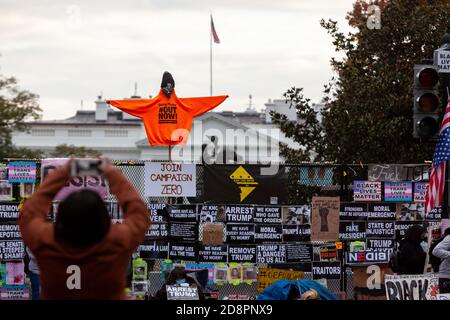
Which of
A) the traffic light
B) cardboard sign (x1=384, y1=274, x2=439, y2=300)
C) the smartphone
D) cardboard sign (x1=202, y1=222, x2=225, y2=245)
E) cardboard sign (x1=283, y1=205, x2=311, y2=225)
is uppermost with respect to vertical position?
the traffic light

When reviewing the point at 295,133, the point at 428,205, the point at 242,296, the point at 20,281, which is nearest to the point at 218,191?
the point at 242,296

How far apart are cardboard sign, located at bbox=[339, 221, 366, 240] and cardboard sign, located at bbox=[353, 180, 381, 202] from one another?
0.40 meters

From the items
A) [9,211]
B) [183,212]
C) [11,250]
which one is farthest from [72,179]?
[183,212]

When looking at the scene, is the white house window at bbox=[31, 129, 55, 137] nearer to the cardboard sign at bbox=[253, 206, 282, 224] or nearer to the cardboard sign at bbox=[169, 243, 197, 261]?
the cardboard sign at bbox=[169, 243, 197, 261]

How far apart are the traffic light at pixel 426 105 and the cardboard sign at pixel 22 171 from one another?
269 inches

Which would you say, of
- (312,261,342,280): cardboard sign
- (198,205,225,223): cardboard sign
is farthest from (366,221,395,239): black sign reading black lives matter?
(198,205,225,223): cardboard sign

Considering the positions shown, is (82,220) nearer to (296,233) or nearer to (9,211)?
(9,211)

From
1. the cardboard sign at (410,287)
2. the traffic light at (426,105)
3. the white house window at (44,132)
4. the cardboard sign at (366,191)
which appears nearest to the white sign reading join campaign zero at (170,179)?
the cardboard sign at (366,191)

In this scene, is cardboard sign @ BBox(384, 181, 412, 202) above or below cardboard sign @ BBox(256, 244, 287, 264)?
above

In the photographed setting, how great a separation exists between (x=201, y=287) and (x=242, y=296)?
50.4 inches

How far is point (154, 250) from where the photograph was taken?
17.3 meters

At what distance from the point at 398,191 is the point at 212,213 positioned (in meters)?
3.13

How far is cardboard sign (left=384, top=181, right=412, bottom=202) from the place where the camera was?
17.8m
